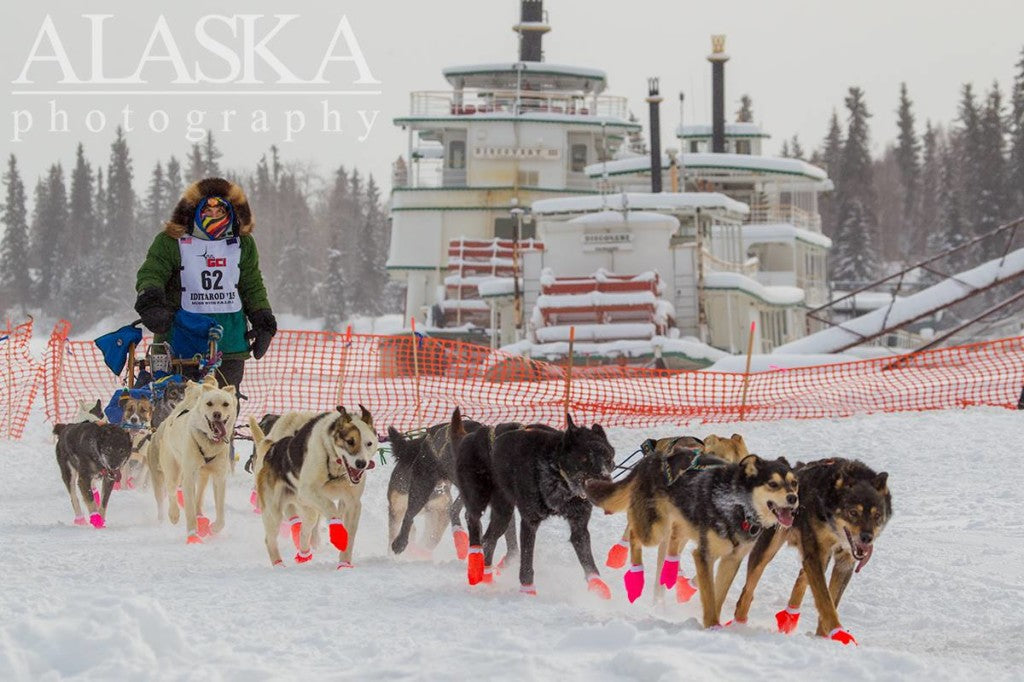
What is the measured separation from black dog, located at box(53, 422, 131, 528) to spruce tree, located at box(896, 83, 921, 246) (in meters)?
86.2

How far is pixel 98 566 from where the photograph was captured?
6.90m

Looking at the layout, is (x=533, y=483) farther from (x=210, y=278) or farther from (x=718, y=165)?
(x=718, y=165)

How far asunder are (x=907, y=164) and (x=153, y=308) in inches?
3553

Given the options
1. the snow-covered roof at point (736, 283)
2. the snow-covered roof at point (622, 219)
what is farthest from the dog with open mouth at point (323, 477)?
the snow-covered roof at point (736, 283)

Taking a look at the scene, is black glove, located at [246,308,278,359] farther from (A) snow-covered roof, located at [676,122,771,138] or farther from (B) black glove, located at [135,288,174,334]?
(A) snow-covered roof, located at [676,122,771,138]

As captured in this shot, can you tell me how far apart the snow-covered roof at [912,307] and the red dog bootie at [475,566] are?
2194 cm

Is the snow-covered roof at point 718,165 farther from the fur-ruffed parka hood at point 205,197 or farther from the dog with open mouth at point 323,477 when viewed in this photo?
the dog with open mouth at point 323,477

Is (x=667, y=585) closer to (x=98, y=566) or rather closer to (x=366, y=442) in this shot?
(x=366, y=442)

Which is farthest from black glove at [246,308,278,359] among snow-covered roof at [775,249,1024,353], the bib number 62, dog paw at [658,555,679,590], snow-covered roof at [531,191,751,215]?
snow-covered roof at [531,191,751,215]

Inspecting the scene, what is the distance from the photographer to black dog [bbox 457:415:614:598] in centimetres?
641

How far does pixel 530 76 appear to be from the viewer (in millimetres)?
47312

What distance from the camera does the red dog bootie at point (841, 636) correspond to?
5.57m

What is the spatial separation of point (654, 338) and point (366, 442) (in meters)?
20.7

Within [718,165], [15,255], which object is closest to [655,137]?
[718,165]
